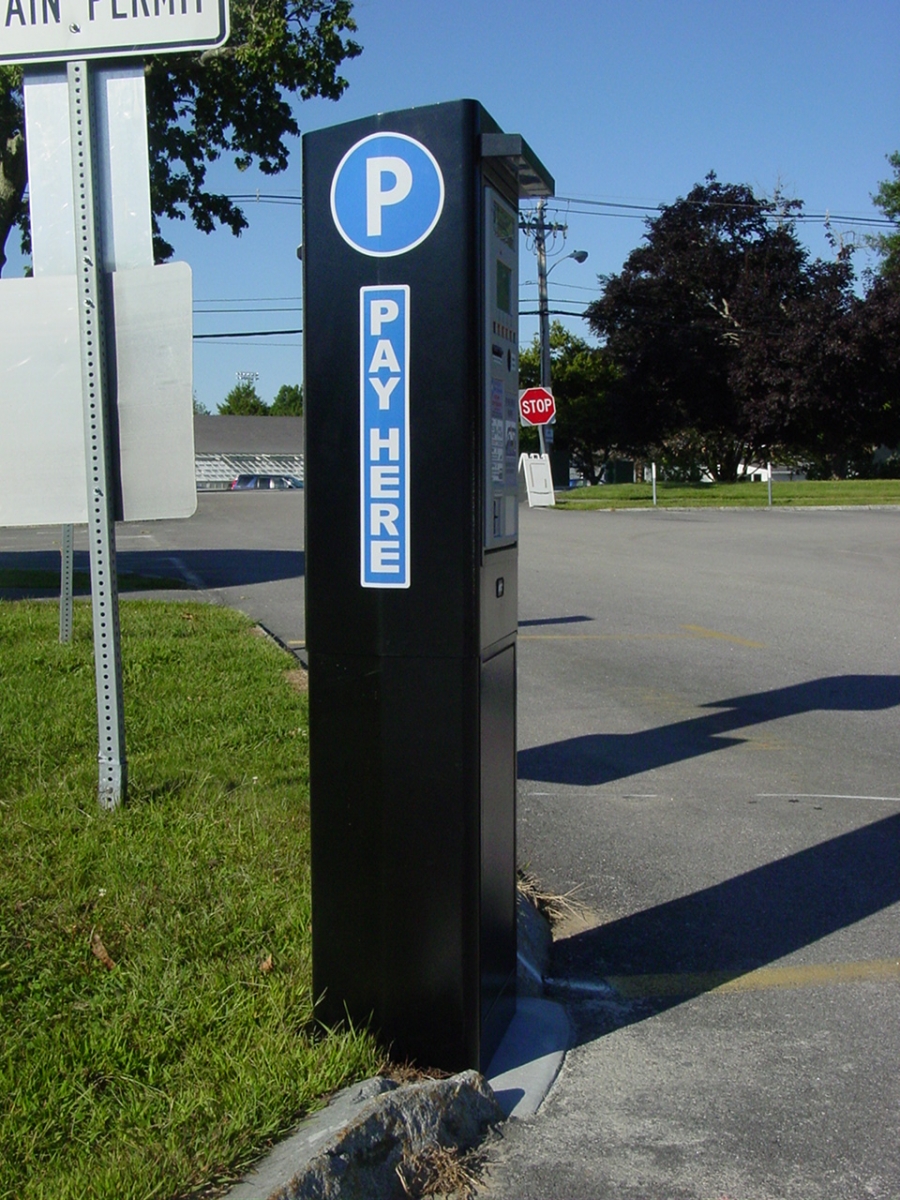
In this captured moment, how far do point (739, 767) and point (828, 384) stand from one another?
41017 millimetres

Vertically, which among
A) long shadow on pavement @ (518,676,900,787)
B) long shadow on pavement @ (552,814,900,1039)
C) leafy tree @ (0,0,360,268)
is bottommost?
long shadow on pavement @ (552,814,900,1039)

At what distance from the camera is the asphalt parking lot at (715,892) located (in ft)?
9.46

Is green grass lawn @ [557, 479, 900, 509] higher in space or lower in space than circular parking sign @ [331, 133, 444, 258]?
lower

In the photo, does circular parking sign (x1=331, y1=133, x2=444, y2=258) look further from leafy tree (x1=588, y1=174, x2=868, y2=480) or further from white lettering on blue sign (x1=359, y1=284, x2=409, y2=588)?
leafy tree (x1=588, y1=174, x2=868, y2=480)

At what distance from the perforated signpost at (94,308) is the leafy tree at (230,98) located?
12.5 m

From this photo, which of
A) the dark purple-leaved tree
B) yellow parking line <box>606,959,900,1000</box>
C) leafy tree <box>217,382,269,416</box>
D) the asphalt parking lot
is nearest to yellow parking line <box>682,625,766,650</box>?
the asphalt parking lot

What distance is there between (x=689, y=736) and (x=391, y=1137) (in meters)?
4.84

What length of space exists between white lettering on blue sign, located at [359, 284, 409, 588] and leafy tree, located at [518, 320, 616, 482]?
51.3 m

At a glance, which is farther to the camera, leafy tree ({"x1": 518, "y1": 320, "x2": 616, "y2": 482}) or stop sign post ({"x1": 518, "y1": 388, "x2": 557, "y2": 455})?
leafy tree ({"x1": 518, "y1": 320, "x2": 616, "y2": 482})

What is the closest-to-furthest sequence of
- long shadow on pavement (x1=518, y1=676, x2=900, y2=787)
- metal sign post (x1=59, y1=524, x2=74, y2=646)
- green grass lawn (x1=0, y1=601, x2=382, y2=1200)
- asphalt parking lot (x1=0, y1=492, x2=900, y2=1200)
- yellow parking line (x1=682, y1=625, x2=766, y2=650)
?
green grass lawn (x1=0, y1=601, x2=382, y2=1200) < asphalt parking lot (x1=0, y1=492, x2=900, y2=1200) < long shadow on pavement (x1=518, y1=676, x2=900, y2=787) < metal sign post (x1=59, y1=524, x2=74, y2=646) < yellow parking line (x1=682, y1=625, x2=766, y2=650)

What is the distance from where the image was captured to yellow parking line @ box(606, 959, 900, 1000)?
12.5 feet

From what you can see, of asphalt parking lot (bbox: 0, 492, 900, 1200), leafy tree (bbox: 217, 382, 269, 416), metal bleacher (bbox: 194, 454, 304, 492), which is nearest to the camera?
asphalt parking lot (bbox: 0, 492, 900, 1200)

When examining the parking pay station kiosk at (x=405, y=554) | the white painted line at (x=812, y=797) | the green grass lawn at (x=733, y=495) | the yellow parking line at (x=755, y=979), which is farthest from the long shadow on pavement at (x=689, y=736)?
the green grass lawn at (x=733, y=495)

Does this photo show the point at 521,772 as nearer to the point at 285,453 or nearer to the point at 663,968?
the point at 663,968
